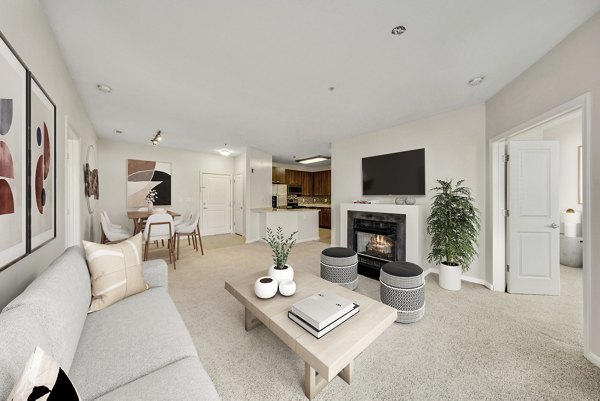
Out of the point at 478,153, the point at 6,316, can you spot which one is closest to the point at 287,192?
the point at 478,153

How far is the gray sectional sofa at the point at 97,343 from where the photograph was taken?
0.77m

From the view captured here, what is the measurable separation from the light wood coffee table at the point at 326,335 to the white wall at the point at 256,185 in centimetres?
379

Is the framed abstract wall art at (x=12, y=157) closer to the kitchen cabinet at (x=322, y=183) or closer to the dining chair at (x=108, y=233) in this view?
the dining chair at (x=108, y=233)

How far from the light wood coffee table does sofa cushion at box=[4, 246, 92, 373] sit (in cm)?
92

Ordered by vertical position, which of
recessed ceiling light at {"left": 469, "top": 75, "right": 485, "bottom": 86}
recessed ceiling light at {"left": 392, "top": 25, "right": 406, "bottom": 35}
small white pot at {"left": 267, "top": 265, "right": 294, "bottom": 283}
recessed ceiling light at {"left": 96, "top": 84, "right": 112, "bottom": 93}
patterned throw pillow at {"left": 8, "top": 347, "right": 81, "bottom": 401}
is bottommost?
small white pot at {"left": 267, "top": 265, "right": 294, "bottom": 283}

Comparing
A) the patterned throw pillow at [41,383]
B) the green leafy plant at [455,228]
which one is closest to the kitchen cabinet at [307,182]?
the green leafy plant at [455,228]

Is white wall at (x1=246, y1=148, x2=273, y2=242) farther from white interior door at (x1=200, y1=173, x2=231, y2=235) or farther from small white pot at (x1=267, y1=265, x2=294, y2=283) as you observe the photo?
small white pot at (x1=267, y1=265, x2=294, y2=283)

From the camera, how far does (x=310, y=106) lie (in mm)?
3123

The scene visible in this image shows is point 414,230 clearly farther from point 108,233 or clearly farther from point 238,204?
point 238,204

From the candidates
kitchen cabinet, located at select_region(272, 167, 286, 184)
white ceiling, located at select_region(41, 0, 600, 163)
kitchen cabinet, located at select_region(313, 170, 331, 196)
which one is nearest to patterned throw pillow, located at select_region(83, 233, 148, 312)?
white ceiling, located at select_region(41, 0, 600, 163)

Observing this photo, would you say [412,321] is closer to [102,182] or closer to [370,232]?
[370,232]

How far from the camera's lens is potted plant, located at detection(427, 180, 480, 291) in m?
2.82

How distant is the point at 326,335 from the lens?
4.17 feet

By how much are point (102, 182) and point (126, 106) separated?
2.76 meters
